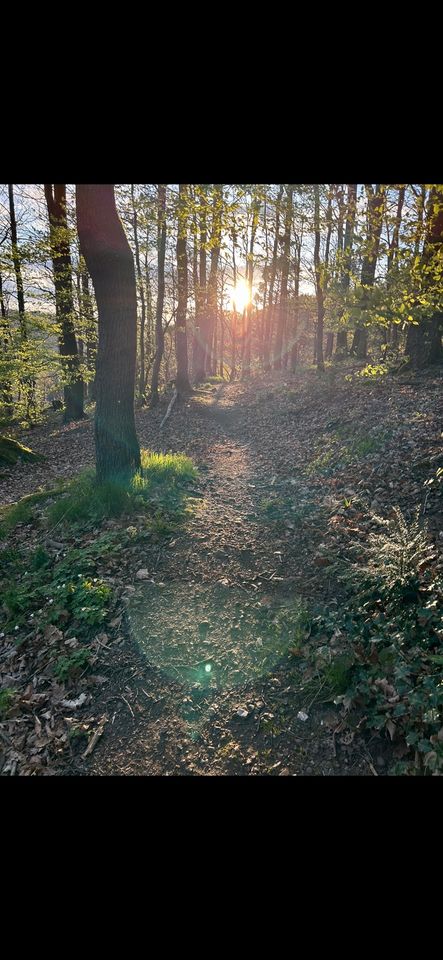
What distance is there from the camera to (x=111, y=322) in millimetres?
6914

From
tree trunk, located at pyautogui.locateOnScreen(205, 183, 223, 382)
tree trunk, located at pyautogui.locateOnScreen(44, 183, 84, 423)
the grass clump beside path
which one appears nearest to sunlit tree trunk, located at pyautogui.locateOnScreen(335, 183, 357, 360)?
tree trunk, located at pyautogui.locateOnScreen(205, 183, 223, 382)

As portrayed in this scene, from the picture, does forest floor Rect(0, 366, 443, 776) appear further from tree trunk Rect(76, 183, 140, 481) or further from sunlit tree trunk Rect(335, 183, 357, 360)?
sunlit tree trunk Rect(335, 183, 357, 360)

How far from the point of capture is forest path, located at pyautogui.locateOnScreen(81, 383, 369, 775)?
301 cm

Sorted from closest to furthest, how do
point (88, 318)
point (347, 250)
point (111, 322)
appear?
point (347, 250) → point (111, 322) → point (88, 318)

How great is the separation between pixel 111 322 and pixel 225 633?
5.39 meters

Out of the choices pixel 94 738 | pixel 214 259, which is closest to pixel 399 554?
pixel 94 738

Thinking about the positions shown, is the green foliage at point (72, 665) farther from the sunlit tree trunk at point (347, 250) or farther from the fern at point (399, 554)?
the sunlit tree trunk at point (347, 250)

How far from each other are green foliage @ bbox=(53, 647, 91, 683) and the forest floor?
0.08 meters

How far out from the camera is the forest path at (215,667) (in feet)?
9.86

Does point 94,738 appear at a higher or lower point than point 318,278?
lower

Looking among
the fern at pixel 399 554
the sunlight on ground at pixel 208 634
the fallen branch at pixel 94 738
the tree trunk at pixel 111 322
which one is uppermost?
the tree trunk at pixel 111 322

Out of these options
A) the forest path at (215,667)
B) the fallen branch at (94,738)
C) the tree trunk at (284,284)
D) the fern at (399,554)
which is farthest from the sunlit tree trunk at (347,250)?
the fallen branch at (94,738)

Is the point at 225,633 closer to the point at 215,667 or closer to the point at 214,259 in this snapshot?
the point at 215,667

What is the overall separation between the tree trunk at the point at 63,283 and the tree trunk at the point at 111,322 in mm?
6907
